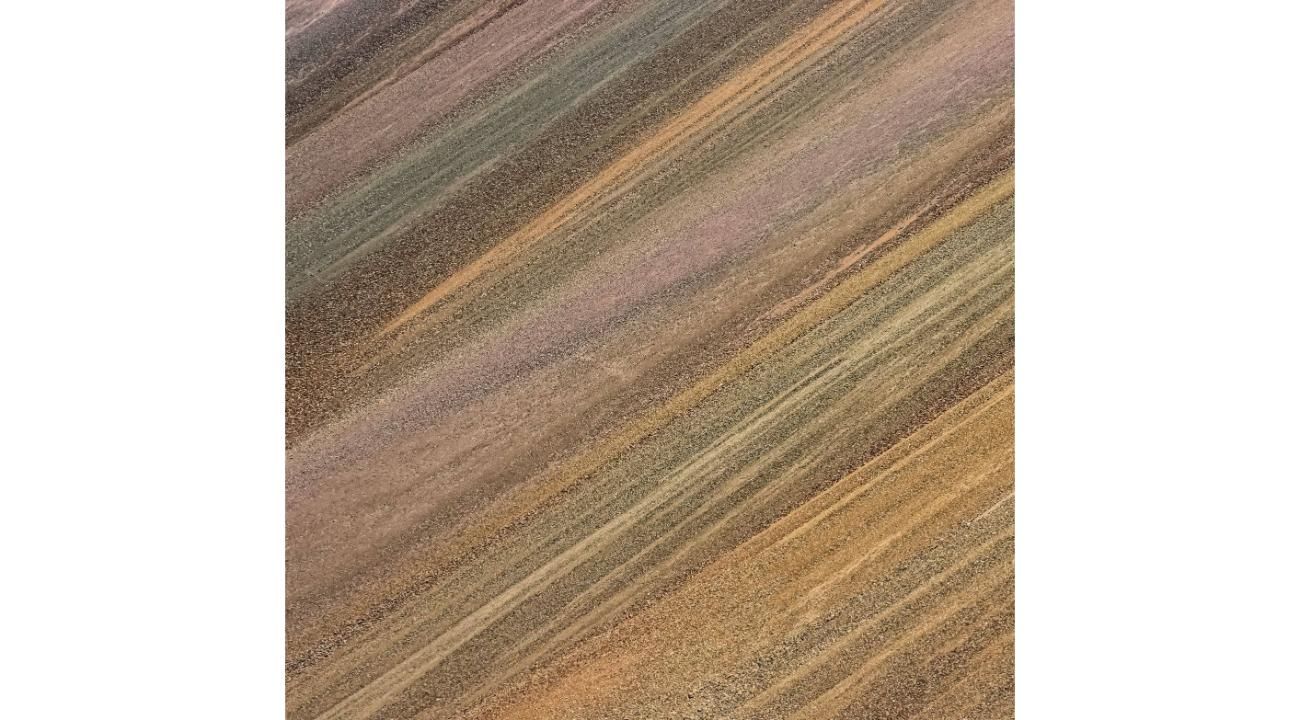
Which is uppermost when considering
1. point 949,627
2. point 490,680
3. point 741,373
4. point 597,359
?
point 597,359

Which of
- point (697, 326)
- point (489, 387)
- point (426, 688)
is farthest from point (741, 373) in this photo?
point (426, 688)

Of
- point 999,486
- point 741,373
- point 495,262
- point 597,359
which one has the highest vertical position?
point 495,262

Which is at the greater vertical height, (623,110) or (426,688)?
(623,110)

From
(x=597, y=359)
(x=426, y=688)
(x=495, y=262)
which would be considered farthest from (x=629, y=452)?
(x=426, y=688)

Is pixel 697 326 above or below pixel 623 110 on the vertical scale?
below

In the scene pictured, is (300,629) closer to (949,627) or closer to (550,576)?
(550,576)

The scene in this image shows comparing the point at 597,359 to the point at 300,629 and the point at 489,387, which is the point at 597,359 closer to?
the point at 489,387
